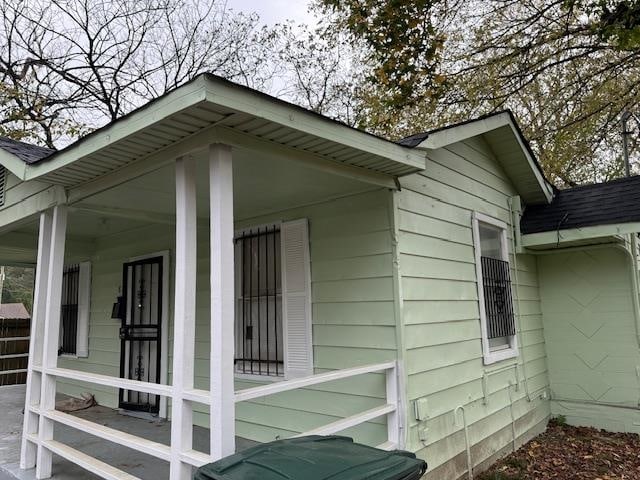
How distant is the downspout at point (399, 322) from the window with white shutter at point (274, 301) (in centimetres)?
87

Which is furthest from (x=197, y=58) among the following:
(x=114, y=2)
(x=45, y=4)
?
(x=45, y=4)

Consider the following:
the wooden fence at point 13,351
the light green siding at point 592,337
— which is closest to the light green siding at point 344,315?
the light green siding at point 592,337

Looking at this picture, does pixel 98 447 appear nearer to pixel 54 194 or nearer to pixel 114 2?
pixel 54 194

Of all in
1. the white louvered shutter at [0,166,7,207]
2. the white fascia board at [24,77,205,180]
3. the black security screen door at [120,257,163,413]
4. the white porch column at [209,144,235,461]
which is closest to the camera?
the white fascia board at [24,77,205,180]

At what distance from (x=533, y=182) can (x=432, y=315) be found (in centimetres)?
303

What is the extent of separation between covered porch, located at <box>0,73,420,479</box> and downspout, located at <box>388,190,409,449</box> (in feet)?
0.10

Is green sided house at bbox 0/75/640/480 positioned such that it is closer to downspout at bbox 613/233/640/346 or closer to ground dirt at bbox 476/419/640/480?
downspout at bbox 613/233/640/346

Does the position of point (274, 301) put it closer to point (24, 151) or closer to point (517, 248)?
point (24, 151)

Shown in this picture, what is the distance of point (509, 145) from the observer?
17.8 ft

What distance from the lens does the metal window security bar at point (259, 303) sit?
4414mm

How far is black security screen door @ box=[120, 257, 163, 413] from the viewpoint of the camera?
5.53 m

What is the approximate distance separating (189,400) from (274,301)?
195 centimetres

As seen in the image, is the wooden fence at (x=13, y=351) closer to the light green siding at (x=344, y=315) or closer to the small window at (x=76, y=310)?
the small window at (x=76, y=310)

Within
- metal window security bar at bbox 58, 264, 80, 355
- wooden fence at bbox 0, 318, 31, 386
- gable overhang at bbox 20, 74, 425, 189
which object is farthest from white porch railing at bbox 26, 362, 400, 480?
wooden fence at bbox 0, 318, 31, 386
